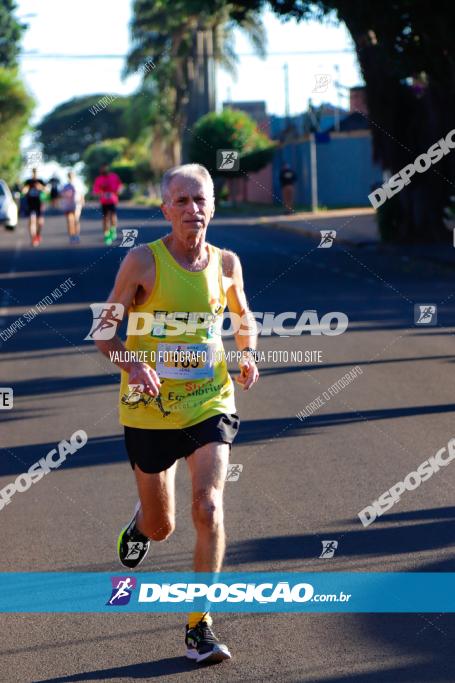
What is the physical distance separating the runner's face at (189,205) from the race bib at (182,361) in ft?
1.41

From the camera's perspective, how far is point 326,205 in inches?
2314

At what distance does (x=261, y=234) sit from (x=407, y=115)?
9.88 meters

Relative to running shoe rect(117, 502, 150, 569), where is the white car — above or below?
below

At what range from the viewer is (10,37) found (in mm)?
97312

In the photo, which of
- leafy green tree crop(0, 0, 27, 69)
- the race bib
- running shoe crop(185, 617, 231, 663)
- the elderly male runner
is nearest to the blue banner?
running shoe crop(185, 617, 231, 663)

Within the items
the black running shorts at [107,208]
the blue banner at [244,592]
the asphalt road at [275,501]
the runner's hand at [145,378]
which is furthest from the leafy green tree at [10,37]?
the runner's hand at [145,378]

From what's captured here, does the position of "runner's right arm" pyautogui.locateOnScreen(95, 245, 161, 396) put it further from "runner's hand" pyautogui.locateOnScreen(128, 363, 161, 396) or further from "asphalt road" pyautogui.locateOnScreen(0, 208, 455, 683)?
"asphalt road" pyautogui.locateOnScreen(0, 208, 455, 683)

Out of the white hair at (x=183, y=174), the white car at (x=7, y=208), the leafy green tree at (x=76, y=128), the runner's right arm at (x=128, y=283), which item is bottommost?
the leafy green tree at (x=76, y=128)

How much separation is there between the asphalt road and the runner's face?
1640 millimetres

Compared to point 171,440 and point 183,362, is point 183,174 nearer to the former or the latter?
point 183,362

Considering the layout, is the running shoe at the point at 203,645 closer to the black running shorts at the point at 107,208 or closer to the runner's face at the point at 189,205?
the runner's face at the point at 189,205

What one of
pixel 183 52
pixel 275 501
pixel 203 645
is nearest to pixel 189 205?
pixel 203 645

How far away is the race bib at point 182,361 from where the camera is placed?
5.50 metres

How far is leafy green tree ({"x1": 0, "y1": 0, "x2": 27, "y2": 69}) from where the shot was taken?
316ft
